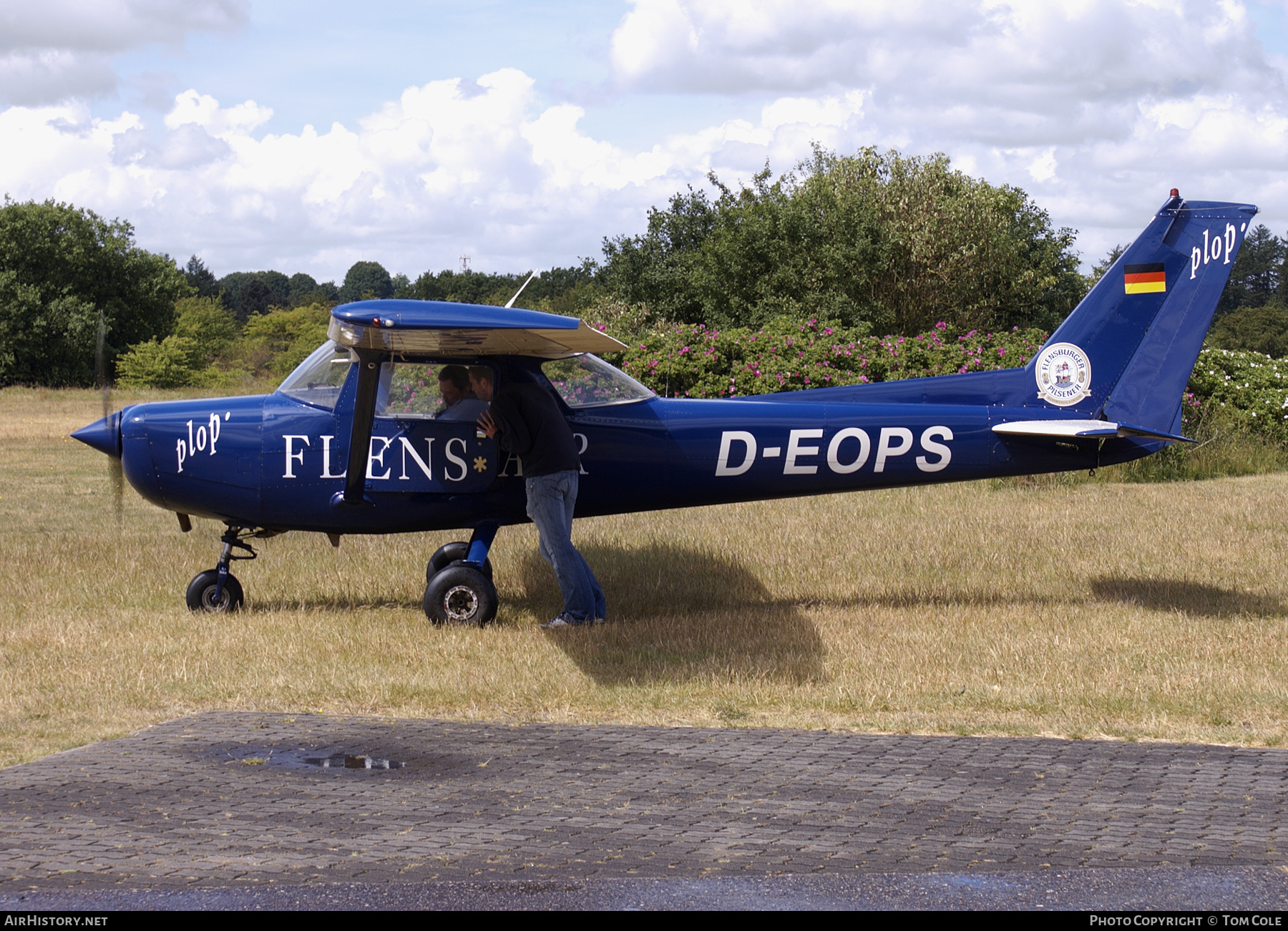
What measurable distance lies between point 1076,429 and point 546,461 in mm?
4146

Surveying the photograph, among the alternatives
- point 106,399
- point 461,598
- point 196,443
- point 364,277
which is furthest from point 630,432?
point 364,277

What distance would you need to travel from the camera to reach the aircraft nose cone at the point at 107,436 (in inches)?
341

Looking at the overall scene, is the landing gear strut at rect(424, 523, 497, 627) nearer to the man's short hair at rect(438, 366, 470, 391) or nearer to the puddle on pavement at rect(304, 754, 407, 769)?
the man's short hair at rect(438, 366, 470, 391)

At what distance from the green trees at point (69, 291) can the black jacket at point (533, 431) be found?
193ft

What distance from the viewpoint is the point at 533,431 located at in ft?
26.3

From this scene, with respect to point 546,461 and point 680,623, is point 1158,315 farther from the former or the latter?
point 546,461

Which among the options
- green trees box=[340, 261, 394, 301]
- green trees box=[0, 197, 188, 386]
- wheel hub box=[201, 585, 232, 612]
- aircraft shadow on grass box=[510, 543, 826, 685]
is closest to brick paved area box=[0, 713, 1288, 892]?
aircraft shadow on grass box=[510, 543, 826, 685]

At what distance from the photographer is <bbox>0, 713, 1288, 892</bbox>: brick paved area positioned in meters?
4.11

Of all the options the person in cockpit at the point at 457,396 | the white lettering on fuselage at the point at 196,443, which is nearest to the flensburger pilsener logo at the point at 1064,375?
the person in cockpit at the point at 457,396

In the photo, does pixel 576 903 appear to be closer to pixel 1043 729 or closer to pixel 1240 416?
pixel 1043 729

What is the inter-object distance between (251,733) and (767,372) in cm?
1347

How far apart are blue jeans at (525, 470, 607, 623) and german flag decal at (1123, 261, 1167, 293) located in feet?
16.3

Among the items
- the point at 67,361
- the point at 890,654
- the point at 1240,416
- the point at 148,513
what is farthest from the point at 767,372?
the point at 67,361

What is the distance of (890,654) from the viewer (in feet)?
24.9
